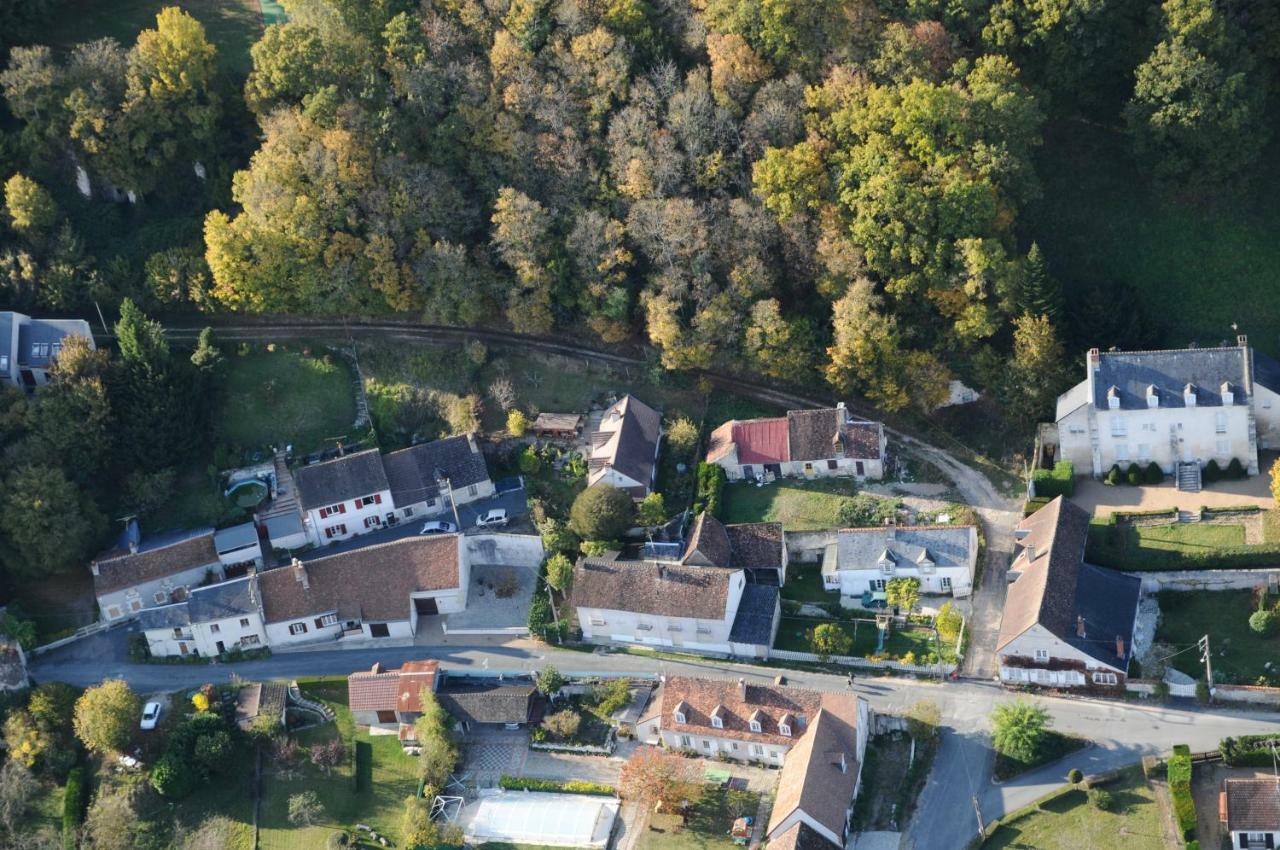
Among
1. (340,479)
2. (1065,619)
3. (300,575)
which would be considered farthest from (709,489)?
(300,575)

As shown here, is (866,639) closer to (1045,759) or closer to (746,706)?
(746,706)

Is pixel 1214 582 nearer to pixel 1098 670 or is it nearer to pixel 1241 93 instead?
pixel 1098 670

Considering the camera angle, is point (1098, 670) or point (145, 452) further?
point (145, 452)

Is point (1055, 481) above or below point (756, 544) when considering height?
above

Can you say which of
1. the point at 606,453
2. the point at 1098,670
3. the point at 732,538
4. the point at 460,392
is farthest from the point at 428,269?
the point at 1098,670

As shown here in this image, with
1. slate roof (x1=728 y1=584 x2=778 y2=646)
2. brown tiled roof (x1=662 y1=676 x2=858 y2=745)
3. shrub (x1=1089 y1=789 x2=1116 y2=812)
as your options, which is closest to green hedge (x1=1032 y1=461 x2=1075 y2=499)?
slate roof (x1=728 y1=584 x2=778 y2=646)

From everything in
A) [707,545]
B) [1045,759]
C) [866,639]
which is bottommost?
[1045,759]

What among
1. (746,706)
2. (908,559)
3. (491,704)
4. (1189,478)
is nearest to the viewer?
(746,706)
